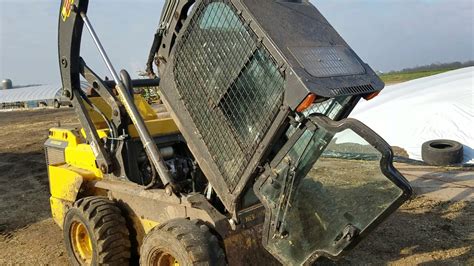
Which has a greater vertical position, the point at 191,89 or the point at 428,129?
the point at 191,89

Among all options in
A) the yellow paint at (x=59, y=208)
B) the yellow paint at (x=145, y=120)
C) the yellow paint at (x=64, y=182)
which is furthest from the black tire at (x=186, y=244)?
the yellow paint at (x=59, y=208)

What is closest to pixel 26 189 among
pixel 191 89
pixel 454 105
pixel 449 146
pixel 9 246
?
pixel 9 246

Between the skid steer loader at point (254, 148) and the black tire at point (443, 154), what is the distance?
627 cm

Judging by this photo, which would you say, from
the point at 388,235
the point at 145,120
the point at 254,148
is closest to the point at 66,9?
the point at 145,120

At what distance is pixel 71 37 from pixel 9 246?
2.87 metres

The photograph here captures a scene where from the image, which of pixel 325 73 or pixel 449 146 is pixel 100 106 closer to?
pixel 325 73

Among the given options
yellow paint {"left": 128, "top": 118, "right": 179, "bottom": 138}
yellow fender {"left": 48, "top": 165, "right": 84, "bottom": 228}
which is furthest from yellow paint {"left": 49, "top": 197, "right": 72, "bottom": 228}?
yellow paint {"left": 128, "top": 118, "right": 179, "bottom": 138}

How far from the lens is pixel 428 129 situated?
421 inches

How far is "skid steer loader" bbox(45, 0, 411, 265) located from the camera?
3.07 metres

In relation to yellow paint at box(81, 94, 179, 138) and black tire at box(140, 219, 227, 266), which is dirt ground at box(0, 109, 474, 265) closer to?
yellow paint at box(81, 94, 179, 138)

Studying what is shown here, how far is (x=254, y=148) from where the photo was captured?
325 centimetres

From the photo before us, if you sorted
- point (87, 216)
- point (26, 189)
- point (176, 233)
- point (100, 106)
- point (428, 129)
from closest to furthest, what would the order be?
1. point (176, 233)
2. point (87, 216)
3. point (100, 106)
4. point (26, 189)
5. point (428, 129)

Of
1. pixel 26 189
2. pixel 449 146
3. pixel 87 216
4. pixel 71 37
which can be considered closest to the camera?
pixel 87 216

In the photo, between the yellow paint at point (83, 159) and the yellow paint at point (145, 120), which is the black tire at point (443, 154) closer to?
the yellow paint at point (145, 120)
